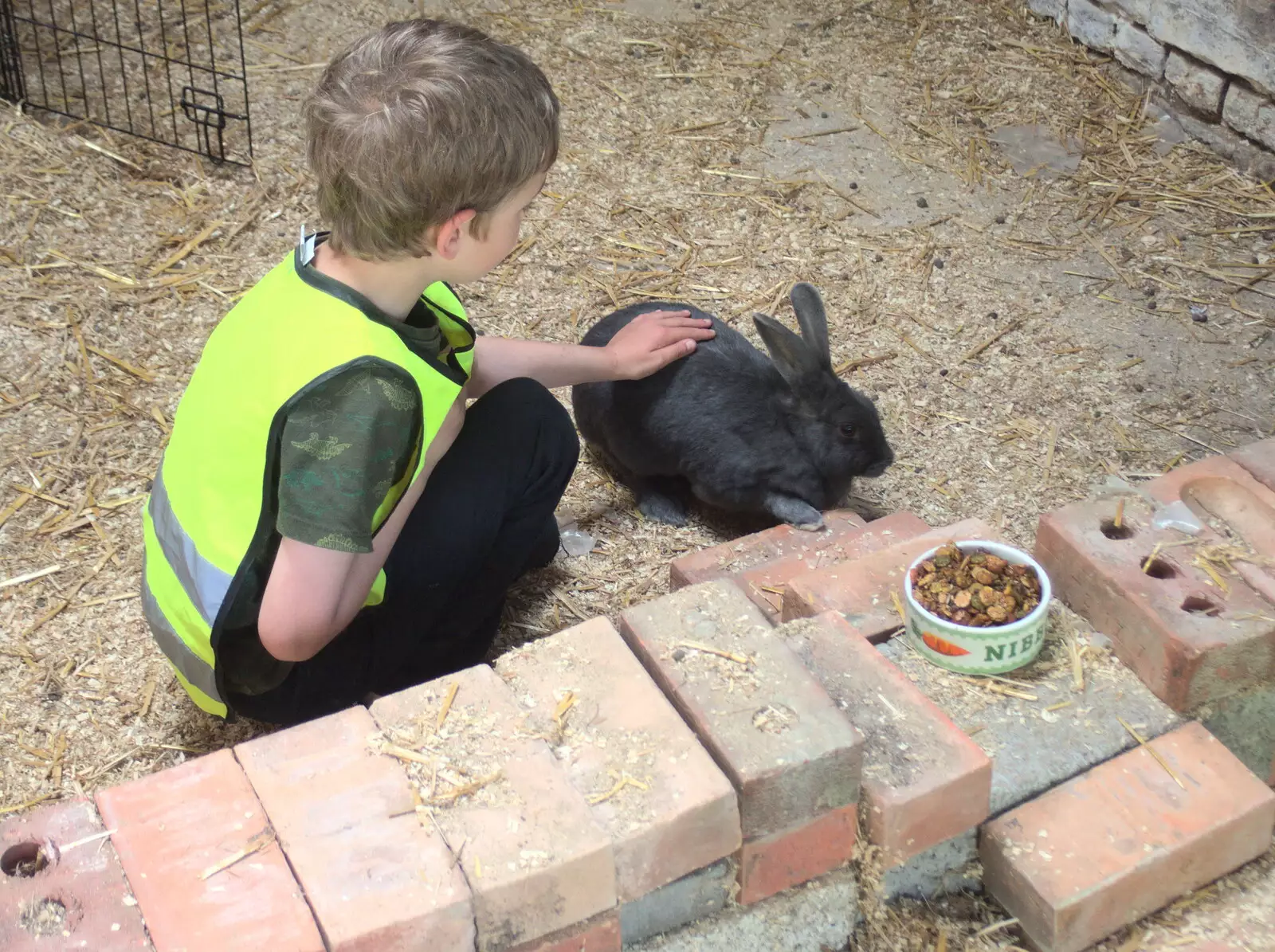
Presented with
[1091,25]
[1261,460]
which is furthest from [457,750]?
[1091,25]

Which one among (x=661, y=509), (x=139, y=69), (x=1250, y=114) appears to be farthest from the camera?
(x=139, y=69)

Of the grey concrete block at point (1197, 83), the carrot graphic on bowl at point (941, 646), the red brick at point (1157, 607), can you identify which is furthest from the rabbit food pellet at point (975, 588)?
the grey concrete block at point (1197, 83)

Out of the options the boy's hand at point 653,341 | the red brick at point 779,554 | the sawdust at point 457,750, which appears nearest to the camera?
the sawdust at point 457,750

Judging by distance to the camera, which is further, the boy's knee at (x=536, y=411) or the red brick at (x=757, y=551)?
the red brick at (x=757, y=551)

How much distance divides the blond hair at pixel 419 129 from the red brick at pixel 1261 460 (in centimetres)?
158

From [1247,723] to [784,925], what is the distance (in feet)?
3.35

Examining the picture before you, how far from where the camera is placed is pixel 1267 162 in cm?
504

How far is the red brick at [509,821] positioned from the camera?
1781 millimetres

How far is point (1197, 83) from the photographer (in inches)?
206

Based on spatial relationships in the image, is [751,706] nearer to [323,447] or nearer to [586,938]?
[586,938]

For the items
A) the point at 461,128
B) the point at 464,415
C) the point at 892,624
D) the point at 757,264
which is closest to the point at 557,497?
the point at 464,415

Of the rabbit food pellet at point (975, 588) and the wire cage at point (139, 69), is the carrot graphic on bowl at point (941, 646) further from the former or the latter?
the wire cage at point (139, 69)

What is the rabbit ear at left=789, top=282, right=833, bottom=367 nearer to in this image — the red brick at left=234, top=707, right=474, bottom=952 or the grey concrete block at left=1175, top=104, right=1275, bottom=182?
the red brick at left=234, top=707, right=474, bottom=952

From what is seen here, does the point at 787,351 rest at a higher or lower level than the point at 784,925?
higher
